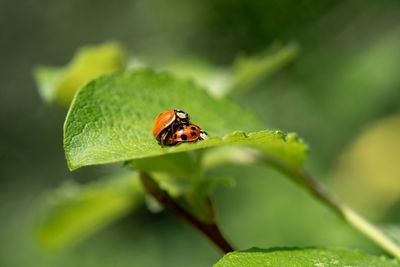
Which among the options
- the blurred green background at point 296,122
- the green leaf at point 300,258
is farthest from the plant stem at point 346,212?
the blurred green background at point 296,122

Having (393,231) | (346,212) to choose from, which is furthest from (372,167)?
(346,212)

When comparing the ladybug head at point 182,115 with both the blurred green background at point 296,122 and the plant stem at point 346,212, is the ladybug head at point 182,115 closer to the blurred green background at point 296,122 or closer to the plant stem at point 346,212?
the plant stem at point 346,212

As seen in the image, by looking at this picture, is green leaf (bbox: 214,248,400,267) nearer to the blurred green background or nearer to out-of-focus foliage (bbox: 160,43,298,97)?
out-of-focus foliage (bbox: 160,43,298,97)

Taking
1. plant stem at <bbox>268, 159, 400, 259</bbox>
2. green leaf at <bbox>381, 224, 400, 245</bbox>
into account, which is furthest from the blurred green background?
plant stem at <bbox>268, 159, 400, 259</bbox>

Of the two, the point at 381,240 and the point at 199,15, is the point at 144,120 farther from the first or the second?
the point at 199,15

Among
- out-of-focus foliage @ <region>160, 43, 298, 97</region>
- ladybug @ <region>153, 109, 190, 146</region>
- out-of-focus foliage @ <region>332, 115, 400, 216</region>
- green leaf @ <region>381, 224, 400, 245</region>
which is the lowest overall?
ladybug @ <region>153, 109, 190, 146</region>

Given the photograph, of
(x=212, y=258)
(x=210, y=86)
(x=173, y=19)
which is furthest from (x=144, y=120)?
(x=173, y=19)

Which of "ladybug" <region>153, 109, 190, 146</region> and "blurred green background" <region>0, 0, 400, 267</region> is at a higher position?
"blurred green background" <region>0, 0, 400, 267</region>
